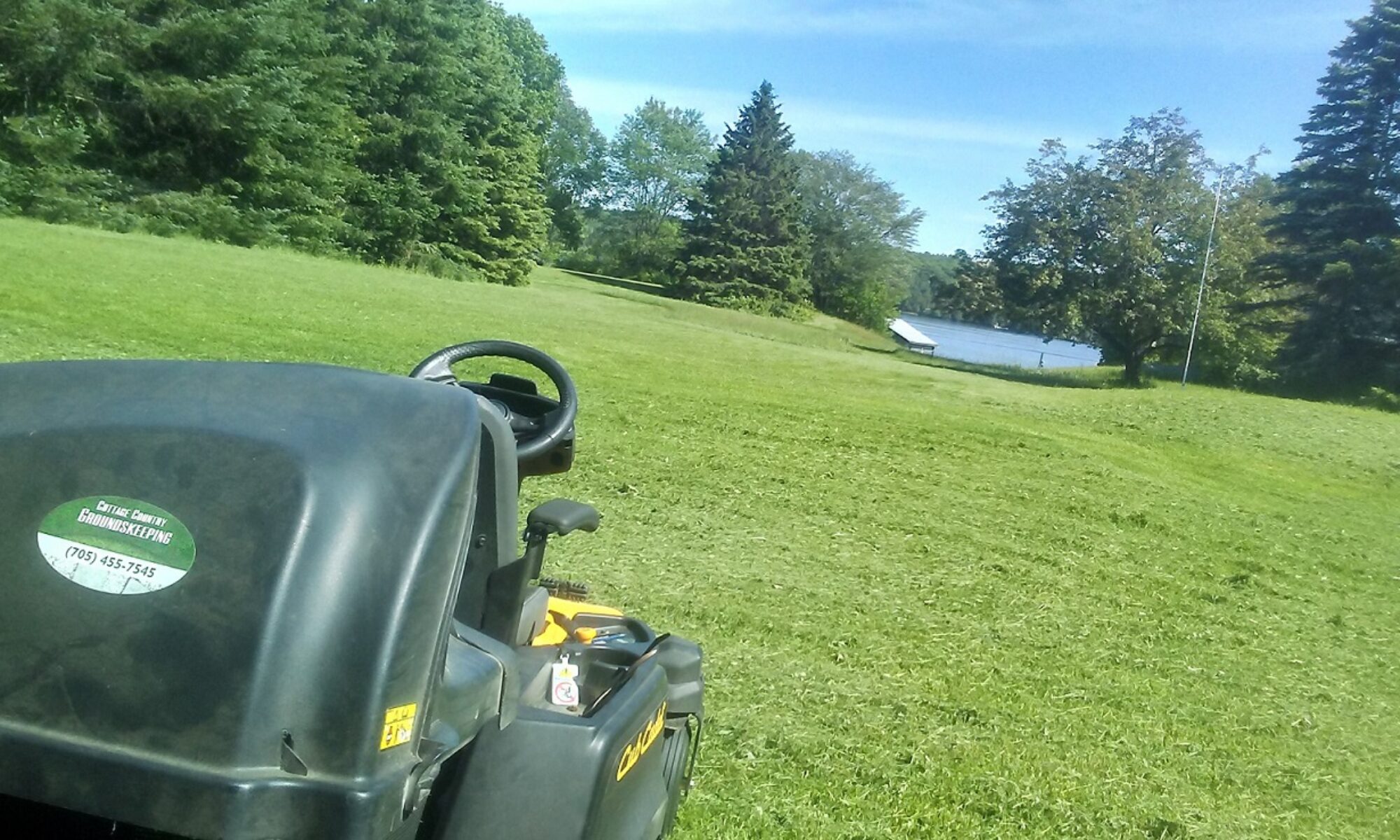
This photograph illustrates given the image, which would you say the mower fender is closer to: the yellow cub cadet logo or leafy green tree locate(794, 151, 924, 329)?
the yellow cub cadet logo

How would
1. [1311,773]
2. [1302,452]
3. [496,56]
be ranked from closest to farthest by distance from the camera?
[1311,773], [1302,452], [496,56]

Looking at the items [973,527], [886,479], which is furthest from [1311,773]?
[886,479]

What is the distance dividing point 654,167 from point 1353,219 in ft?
174

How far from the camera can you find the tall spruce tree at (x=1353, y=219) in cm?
3316

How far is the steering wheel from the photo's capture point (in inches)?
127

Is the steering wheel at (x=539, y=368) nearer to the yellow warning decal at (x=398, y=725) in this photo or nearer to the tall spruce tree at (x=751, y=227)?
the yellow warning decal at (x=398, y=725)

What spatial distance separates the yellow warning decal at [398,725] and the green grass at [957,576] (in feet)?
7.82

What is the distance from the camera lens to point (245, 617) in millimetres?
1563

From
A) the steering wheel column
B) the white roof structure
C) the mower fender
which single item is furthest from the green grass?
the white roof structure

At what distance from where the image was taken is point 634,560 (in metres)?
7.29

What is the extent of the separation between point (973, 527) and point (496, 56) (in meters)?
46.2

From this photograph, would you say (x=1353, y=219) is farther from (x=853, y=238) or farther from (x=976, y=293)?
(x=853, y=238)

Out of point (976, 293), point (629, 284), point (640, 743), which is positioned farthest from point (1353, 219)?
point (629, 284)

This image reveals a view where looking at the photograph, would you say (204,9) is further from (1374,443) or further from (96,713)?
(96,713)
